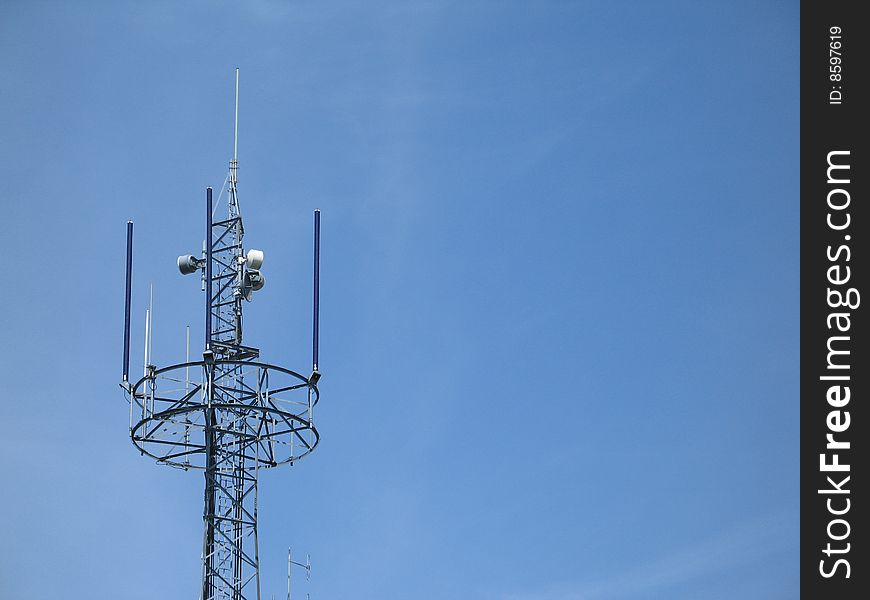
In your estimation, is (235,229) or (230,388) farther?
(235,229)

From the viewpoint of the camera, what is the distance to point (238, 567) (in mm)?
44312
